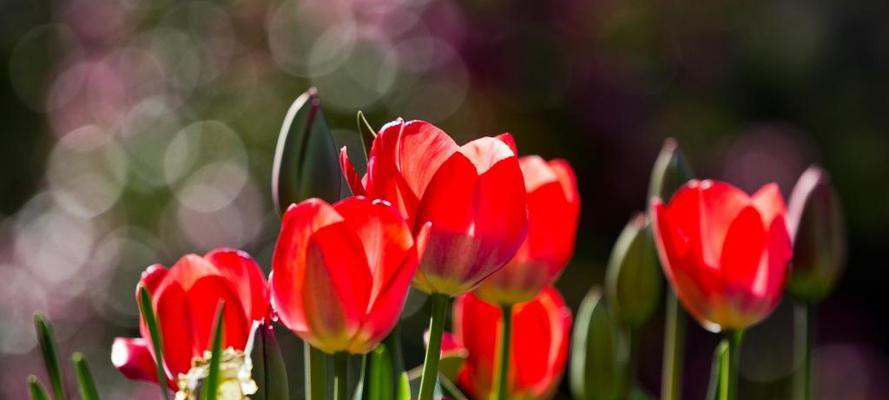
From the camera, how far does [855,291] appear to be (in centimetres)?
243

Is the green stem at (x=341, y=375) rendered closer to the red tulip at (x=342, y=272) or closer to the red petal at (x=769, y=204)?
the red tulip at (x=342, y=272)

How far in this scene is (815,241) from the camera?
69 cm

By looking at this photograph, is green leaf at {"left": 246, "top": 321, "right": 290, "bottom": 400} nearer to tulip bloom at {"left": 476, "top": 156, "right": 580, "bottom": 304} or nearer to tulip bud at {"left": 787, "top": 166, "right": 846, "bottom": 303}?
tulip bloom at {"left": 476, "top": 156, "right": 580, "bottom": 304}

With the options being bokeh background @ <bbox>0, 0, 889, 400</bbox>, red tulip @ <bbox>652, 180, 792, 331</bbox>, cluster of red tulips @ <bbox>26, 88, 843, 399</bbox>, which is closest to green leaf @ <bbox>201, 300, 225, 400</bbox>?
cluster of red tulips @ <bbox>26, 88, 843, 399</bbox>

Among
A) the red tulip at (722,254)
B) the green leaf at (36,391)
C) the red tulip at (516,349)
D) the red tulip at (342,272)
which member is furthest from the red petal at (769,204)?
the green leaf at (36,391)

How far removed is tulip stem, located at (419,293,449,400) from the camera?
531 mm

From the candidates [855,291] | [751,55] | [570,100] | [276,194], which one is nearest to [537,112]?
[570,100]

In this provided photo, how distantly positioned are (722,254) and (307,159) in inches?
8.6

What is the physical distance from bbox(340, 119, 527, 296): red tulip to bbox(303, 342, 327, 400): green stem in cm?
5

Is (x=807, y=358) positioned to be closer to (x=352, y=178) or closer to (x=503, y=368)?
(x=503, y=368)

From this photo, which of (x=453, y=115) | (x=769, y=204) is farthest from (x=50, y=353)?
(x=453, y=115)

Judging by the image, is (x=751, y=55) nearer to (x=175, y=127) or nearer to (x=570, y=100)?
(x=570, y=100)

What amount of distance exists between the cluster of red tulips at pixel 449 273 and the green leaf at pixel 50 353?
0.04 meters

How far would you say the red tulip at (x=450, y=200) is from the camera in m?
0.54
